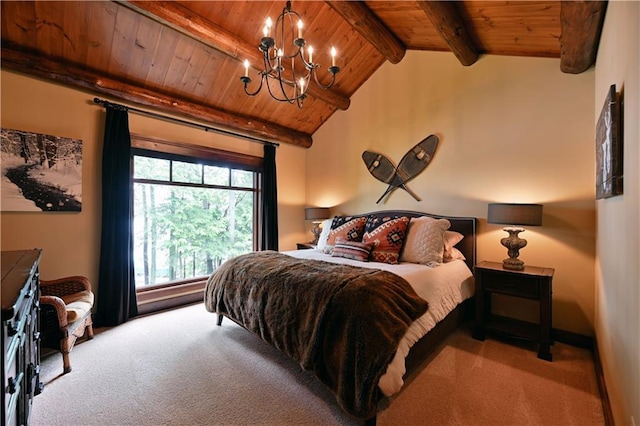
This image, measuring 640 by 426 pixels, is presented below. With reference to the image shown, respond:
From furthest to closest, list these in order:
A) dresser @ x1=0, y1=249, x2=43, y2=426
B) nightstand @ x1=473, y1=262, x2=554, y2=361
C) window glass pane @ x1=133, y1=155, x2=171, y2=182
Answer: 1. window glass pane @ x1=133, y1=155, x2=171, y2=182
2. nightstand @ x1=473, y1=262, x2=554, y2=361
3. dresser @ x1=0, y1=249, x2=43, y2=426

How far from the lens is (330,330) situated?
173cm

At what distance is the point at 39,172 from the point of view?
2.70 metres

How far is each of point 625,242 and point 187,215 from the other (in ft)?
14.0

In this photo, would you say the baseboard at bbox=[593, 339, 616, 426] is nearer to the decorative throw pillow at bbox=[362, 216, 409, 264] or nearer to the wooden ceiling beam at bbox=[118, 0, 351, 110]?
the decorative throw pillow at bbox=[362, 216, 409, 264]

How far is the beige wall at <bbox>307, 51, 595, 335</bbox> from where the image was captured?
2586 mm

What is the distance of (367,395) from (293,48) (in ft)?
11.9

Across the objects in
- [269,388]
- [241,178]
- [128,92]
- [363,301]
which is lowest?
[269,388]

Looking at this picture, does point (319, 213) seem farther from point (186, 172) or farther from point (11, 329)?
point (11, 329)

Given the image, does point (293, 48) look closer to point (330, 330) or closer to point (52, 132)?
point (52, 132)

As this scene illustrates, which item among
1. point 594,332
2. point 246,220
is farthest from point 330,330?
point 246,220

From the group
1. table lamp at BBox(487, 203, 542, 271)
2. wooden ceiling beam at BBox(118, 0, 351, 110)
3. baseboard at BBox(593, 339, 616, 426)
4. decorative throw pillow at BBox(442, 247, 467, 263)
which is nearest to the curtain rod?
wooden ceiling beam at BBox(118, 0, 351, 110)

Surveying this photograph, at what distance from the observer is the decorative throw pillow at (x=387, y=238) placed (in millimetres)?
2818

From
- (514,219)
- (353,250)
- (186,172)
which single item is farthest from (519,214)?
(186,172)

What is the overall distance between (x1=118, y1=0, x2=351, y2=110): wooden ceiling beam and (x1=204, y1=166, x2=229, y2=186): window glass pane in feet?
4.80
